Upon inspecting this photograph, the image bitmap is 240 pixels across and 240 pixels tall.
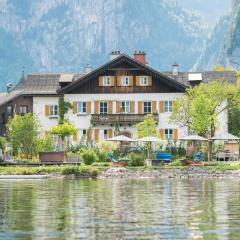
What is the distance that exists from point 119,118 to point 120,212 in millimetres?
54941

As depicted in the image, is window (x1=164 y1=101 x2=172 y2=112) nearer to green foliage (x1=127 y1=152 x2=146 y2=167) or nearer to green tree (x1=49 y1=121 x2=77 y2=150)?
green tree (x1=49 y1=121 x2=77 y2=150)

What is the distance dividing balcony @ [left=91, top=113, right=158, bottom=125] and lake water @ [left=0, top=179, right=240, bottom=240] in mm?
38949

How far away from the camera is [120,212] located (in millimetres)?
29703

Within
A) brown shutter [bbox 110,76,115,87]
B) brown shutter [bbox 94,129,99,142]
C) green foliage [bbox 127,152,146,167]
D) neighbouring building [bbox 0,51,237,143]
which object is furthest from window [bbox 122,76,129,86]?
green foliage [bbox 127,152,146,167]

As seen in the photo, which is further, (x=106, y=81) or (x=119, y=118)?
(x=106, y=81)

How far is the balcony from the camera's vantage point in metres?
84.1

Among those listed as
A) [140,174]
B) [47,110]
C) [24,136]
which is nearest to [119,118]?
[47,110]

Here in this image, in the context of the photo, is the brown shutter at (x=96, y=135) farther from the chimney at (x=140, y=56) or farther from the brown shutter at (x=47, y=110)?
the chimney at (x=140, y=56)

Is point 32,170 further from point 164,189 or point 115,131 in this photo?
point 115,131

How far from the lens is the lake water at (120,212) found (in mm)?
23969

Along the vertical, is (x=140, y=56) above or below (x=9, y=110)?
above

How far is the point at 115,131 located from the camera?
8344cm

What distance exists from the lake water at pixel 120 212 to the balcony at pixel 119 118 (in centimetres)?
3895

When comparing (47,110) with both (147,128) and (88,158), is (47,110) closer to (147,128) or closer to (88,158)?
(147,128)
